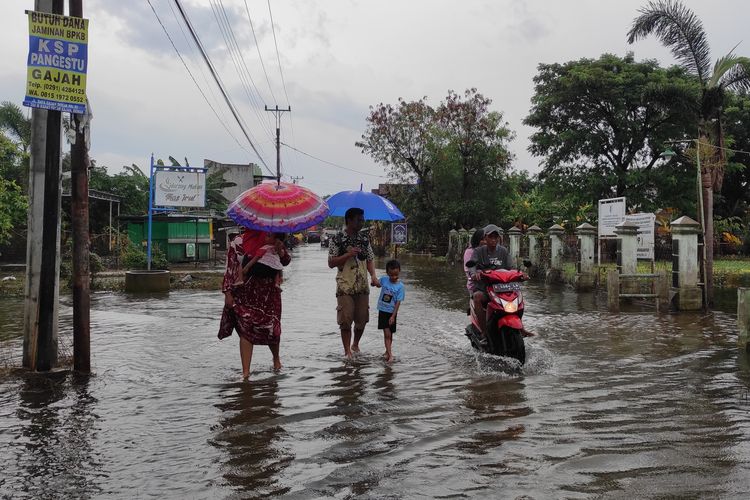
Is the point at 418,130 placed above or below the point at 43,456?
above

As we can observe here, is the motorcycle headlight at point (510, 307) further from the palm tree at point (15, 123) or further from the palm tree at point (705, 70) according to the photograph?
the palm tree at point (15, 123)

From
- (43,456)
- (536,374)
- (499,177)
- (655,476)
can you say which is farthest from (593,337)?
(499,177)

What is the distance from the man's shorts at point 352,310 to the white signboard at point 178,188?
706 inches

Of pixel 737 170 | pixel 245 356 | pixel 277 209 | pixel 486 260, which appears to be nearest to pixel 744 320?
pixel 486 260

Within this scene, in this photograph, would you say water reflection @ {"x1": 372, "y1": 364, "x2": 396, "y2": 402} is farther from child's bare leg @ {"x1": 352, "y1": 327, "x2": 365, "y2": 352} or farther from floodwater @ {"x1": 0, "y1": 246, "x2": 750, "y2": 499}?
child's bare leg @ {"x1": 352, "y1": 327, "x2": 365, "y2": 352}

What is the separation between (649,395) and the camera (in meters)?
5.62

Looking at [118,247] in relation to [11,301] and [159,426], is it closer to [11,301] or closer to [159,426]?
[11,301]

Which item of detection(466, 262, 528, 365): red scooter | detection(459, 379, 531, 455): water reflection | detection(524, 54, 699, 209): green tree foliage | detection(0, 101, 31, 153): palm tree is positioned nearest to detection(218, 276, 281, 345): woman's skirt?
detection(459, 379, 531, 455): water reflection

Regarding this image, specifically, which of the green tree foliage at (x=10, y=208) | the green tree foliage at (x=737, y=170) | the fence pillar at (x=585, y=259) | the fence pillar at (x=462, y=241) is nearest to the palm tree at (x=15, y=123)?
the green tree foliage at (x=10, y=208)

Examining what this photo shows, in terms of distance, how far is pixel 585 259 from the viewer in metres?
16.5

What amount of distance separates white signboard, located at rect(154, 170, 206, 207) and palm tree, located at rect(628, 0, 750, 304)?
16223 millimetres

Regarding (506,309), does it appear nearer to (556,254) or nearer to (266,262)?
(266,262)

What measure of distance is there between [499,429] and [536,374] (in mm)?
2078

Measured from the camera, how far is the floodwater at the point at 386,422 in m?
3.62
